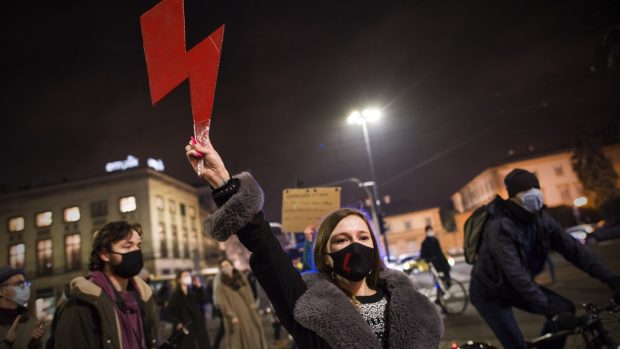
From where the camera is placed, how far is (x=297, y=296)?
1.99 meters

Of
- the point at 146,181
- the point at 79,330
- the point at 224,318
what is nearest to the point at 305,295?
the point at 79,330

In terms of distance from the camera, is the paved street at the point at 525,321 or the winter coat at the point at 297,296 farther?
the paved street at the point at 525,321

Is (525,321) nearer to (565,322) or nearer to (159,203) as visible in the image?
(565,322)

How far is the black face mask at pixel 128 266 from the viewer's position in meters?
3.51

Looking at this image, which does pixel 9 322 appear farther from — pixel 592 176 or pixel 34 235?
pixel 592 176

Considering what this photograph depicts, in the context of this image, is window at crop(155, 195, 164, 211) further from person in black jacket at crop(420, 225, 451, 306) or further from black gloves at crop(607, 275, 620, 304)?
black gloves at crop(607, 275, 620, 304)

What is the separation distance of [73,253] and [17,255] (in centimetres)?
92

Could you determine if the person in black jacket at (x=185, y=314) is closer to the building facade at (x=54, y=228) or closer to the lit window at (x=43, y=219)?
the building facade at (x=54, y=228)

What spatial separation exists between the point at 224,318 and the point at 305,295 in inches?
230

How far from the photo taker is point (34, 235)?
8.51 m

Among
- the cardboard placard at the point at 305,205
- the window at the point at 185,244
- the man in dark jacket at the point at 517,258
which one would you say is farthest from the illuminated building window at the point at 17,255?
the window at the point at 185,244

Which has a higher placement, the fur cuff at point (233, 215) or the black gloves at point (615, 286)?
the fur cuff at point (233, 215)

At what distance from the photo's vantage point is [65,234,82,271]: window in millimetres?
8070

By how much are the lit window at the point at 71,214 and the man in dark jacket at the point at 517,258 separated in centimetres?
A: 927
